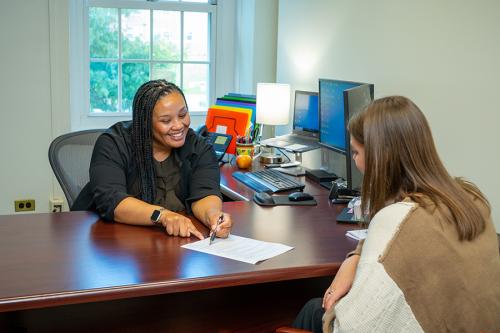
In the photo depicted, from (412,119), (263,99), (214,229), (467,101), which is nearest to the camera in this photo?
(412,119)

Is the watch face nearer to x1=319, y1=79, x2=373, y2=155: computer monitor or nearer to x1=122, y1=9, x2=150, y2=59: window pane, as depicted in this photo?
x1=319, y1=79, x2=373, y2=155: computer monitor

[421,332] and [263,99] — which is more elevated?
[263,99]

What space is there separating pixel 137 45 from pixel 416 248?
11.4 ft

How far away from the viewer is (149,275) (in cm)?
168

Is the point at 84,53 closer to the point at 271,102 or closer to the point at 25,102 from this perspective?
the point at 25,102

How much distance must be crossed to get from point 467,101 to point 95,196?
55.7 inches

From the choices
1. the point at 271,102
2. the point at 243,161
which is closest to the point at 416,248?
the point at 243,161

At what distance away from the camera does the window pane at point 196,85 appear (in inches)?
187

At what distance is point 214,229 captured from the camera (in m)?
2.00

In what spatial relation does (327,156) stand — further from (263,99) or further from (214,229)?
(214,229)

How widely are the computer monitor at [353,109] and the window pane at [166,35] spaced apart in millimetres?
2395

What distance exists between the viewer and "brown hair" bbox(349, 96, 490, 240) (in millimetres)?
1535

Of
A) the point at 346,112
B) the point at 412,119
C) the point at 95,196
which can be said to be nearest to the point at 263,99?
the point at 346,112

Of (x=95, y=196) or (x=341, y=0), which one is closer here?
(x=95, y=196)
